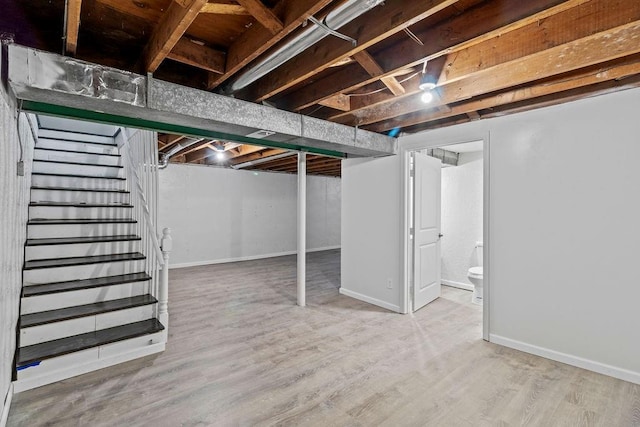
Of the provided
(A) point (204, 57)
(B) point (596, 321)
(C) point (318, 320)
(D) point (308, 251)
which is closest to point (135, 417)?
(C) point (318, 320)

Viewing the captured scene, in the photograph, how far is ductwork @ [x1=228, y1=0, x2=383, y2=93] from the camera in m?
1.32

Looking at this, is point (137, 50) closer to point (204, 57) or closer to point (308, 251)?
point (204, 57)

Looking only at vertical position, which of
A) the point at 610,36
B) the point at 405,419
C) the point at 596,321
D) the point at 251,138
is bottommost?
the point at 405,419

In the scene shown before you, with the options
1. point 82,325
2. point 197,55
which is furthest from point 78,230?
point 197,55

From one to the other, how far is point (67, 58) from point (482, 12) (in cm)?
224

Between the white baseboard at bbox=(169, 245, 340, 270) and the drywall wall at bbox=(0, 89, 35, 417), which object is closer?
the drywall wall at bbox=(0, 89, 35, 417)

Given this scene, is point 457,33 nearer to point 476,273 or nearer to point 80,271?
point 476,273

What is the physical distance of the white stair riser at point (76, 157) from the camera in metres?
3.80

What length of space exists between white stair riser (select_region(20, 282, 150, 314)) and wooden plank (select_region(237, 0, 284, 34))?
2599 mm

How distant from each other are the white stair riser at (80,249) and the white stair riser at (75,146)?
1.89 metres

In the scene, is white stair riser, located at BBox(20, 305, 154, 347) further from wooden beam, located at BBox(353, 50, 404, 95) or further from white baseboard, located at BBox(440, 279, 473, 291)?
white baseboard, located at BBox(440, 279, 473, 291)

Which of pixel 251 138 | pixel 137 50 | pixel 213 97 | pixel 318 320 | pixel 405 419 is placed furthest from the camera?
pixel 318 320

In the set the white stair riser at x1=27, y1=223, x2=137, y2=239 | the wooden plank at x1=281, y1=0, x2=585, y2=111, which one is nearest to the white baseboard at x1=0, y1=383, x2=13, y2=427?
the white stair riser at x1=27, y1=223, x2=137, y2=239

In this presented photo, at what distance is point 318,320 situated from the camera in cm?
351
